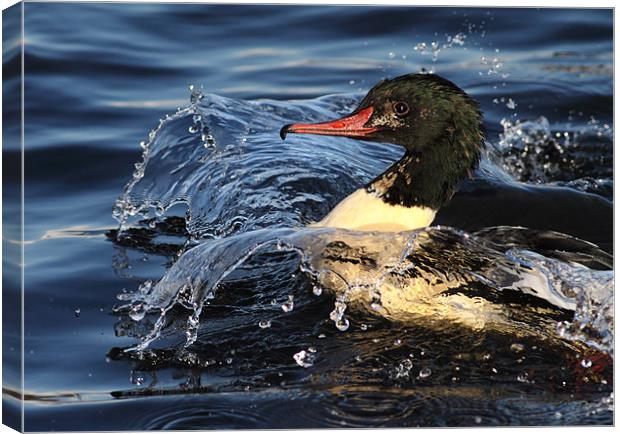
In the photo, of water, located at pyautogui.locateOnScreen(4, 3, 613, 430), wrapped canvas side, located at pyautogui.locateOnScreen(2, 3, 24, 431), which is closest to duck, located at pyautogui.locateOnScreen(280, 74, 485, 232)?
water, located at pyautogui.locateOnScreen(4, 3, 613, 430)

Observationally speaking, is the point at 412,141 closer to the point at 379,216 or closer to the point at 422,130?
the point at 422,130

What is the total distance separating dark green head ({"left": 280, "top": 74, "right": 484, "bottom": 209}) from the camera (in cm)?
524

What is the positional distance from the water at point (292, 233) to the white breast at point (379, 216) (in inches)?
6.7

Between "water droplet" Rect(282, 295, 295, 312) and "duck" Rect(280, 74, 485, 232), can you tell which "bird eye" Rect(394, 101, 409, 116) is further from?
"water droplet" Rect(282, 295, 295, 312)

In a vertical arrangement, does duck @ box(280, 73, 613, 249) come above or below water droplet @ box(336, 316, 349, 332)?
above

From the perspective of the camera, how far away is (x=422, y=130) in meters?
5.27

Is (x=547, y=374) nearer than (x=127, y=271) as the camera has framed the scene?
Yes

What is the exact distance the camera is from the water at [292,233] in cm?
449

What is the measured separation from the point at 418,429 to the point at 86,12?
3.37 metres

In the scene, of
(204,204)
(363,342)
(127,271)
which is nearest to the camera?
(363,342)

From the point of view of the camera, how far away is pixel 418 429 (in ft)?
13.9

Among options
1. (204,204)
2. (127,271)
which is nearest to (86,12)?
(204,204)

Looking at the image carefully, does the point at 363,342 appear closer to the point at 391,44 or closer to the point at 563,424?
the point at 563,424

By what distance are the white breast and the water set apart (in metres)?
0.17
